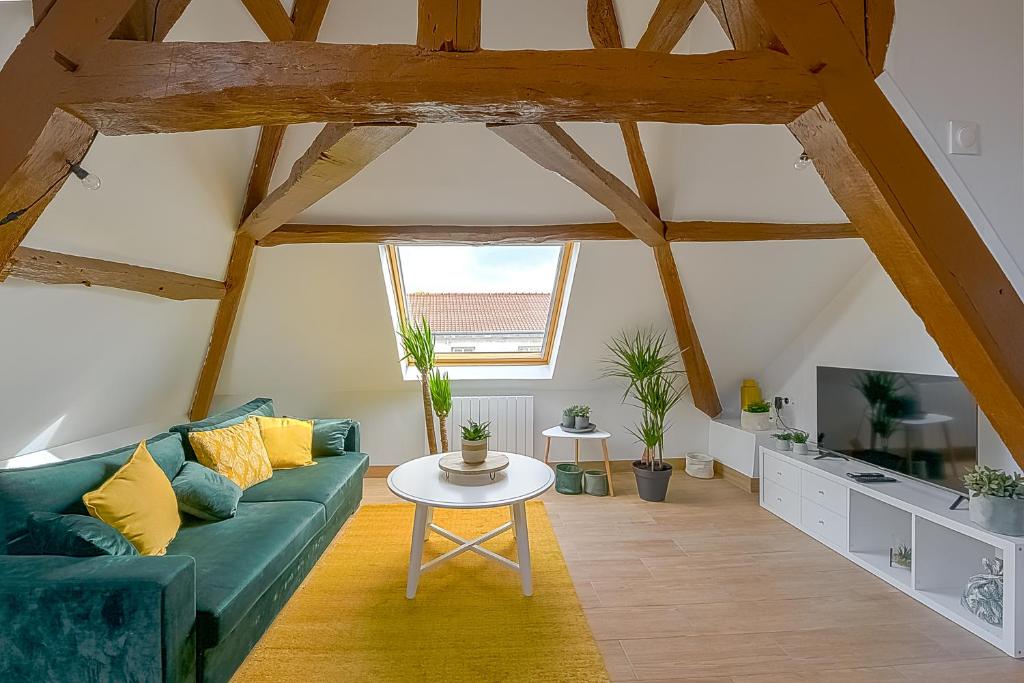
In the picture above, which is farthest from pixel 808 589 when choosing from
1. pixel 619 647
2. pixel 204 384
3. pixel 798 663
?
pixel 204 384

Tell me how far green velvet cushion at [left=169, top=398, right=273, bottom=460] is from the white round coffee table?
1.15 m

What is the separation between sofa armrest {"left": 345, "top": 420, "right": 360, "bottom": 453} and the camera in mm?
4113

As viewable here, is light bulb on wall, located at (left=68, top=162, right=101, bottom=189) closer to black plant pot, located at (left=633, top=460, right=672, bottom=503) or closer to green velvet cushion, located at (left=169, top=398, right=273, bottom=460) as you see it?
green velvet cushion, located at (left=169, top=398, right=273, bottom=460)

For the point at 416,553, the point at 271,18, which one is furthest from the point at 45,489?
the point at 271,18

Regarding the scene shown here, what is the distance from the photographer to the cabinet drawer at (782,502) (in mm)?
3783

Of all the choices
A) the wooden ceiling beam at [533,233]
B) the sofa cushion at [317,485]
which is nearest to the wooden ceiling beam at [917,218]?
the wooden ceiling beam at [533,233]

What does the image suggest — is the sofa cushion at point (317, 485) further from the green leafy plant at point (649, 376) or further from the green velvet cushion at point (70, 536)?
the green leafy plant at point (649, 376)

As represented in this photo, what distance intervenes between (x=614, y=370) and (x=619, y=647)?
9.70ft

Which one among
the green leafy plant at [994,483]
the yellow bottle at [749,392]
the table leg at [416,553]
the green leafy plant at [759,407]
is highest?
the yellow bottle at [749,392]

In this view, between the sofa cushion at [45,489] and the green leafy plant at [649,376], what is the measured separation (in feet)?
11.2

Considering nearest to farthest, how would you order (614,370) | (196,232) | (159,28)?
(159,28)
(196,232)
(614,370)

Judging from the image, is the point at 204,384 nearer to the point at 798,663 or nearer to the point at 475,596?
the point at 475,596

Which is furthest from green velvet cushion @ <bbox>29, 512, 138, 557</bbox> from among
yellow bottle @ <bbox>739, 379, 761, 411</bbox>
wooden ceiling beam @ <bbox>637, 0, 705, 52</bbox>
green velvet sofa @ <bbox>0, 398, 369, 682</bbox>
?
yellow bottle @ <bbox>739, 379, 761, 411</bbox>

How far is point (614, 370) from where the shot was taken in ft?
16.6
